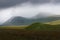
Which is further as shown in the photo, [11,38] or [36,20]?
[36,20]

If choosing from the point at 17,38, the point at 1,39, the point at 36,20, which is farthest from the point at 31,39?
the point at 36,20

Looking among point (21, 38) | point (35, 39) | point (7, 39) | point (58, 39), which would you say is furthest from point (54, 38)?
point (7, 39)

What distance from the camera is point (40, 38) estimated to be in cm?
2588

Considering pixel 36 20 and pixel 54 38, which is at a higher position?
pixel 36 20

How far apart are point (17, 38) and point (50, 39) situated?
4500 mm

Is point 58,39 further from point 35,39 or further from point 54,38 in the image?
point 35,39

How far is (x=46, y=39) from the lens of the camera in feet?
82.0

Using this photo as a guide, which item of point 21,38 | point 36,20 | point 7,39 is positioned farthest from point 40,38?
point 36,20

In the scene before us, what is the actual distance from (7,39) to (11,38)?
755 mm

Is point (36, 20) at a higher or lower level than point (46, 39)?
higher

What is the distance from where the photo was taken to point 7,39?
84.9 feet

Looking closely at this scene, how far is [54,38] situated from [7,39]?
630cm

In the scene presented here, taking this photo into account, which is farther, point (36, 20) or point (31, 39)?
point (36, 20)

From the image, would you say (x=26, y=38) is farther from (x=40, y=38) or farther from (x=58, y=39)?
(x=58, y=39)
